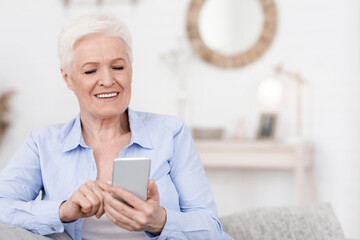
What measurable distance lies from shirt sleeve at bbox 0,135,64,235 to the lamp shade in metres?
1.97

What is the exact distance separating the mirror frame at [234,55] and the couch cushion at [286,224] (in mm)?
1969

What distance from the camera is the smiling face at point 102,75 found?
56.5 inches

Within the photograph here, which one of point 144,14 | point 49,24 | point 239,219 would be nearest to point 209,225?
point 239,219

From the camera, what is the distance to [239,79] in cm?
352

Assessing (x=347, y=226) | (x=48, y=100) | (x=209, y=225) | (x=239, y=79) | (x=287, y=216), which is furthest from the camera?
(x=48, y=100)

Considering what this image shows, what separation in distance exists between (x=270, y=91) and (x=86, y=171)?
6.45 ft

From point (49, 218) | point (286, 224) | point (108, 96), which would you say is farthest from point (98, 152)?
point (286, 224)

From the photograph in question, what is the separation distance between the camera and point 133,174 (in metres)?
1.12

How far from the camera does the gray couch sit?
1.56 m

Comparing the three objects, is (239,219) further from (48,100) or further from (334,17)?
(48,100)

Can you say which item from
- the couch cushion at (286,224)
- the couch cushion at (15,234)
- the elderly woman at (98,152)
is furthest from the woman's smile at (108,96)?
the couch cushion at (286,224)

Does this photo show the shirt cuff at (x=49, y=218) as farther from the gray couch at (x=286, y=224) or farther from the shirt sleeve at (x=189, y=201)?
the gray couch at (x=286, y=224)

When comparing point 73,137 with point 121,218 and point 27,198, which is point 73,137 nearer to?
point 27,198

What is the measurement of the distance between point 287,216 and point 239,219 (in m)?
0.15
